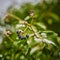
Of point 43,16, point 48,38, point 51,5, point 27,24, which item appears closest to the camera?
point 27,24

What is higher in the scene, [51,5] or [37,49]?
[51,5]

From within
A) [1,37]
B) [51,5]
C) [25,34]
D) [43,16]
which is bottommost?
[25,34]

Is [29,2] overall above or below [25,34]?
above

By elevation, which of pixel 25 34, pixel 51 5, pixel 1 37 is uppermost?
pixel 51 5

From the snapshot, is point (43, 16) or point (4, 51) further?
point (43, 16)

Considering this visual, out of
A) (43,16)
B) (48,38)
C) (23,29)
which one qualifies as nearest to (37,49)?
(48,38)

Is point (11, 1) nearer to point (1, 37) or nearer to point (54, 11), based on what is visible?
point (54, 11)

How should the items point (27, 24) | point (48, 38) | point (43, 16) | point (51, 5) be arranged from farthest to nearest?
point (51, 5), point (43, 16), point (48, 38), point (27, 24)

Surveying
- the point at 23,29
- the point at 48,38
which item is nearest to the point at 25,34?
the point at 23,29

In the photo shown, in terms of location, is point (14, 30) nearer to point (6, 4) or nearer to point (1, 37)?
point (1, 37)
